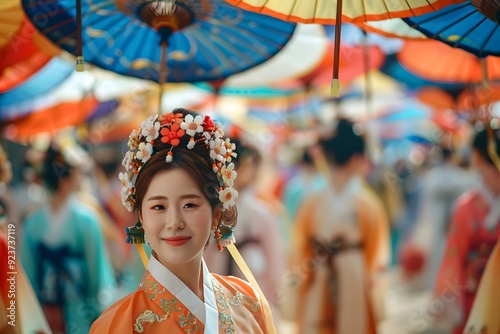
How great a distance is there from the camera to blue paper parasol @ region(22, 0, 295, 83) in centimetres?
283

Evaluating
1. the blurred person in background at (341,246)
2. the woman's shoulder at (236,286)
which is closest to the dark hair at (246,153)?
the blurred person in background at (341,246)

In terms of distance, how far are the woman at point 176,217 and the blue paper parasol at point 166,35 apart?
86 cm

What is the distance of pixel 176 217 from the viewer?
6.61 feet

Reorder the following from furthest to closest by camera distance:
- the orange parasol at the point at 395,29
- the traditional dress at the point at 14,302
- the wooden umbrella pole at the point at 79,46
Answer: the traditional dress at the point at 14,302, the orange parasol at the point at 395,29, the wooden umbrella pole at the point at 79,46

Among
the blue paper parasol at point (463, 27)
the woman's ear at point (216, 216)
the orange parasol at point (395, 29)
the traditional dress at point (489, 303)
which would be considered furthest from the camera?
the traditional dress at point (489, 303)

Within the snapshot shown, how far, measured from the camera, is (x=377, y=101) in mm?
4406

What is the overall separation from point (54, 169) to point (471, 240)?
8.76ft

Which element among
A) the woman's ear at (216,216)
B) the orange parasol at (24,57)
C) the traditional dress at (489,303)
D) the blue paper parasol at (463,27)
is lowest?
the traditional dress at (489,303)

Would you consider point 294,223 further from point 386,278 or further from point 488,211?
point 488,211

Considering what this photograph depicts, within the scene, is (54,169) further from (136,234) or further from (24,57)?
(136,234)

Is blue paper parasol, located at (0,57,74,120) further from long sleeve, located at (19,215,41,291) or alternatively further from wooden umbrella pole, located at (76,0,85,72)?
wooden umbrella pole, located at (76,0,85,72)

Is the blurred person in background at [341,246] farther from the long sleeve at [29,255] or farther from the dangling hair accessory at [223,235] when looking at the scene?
the dangling hair accessory at [223,235]

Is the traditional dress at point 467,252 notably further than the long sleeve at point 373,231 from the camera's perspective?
No

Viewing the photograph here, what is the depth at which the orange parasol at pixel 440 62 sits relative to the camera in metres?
4.06
